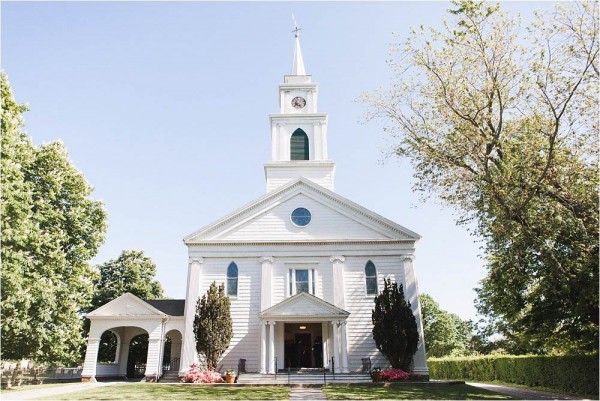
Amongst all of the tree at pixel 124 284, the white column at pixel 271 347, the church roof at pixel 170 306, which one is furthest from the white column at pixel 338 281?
the tree at pixel 124 284

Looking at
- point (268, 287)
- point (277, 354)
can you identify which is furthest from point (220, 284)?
point (277, 354)

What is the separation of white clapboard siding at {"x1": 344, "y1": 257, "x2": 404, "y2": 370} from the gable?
1.68m

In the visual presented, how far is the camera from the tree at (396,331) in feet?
72.5

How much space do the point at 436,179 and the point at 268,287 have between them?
11.8m

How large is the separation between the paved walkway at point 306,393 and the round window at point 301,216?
10233mm

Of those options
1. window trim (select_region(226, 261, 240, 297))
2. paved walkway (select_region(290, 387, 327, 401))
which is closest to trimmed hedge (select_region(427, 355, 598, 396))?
paved walkway (select_region(290, 387, 327, 401))

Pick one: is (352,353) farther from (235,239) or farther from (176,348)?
(176,348)

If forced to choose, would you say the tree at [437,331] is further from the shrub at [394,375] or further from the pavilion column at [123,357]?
the pavilion column at [123,357]

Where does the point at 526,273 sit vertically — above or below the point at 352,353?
above

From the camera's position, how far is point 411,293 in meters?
25.2

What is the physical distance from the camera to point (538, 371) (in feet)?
75.5

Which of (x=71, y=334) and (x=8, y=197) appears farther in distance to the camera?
(x=71, y=334)

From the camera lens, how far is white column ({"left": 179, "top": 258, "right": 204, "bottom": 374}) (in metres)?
24.1

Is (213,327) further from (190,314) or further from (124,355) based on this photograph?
(124,355)
